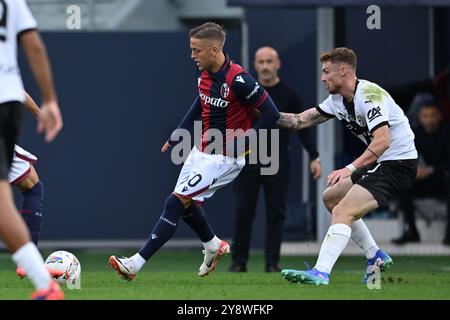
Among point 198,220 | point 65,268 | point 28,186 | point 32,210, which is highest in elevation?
point 28,186

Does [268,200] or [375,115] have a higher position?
[375,115]

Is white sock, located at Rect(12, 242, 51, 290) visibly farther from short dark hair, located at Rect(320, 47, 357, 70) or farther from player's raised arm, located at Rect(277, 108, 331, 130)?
player's raised arm, located at Rect(277, 108, 331, 130)

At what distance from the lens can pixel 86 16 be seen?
53.5 feet

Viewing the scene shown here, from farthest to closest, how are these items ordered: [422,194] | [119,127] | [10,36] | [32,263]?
[422,194] → [119,127] → [10,36] → [32,263]

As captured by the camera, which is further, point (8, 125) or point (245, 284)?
point (245, 284)

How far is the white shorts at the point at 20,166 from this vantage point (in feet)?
31.6

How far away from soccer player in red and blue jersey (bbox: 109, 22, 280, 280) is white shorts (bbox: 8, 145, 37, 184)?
113cm

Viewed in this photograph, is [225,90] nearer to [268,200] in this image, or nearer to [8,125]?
[268,200]

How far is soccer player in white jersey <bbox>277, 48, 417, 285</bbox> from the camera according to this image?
8867 millimetres

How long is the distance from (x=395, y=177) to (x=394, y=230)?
6.48 m

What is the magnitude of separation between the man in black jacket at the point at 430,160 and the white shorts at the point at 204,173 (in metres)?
5.62

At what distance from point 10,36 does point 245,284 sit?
3512mm

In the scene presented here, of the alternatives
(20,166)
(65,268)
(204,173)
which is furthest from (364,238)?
(20,166)

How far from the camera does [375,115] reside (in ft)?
29.5
